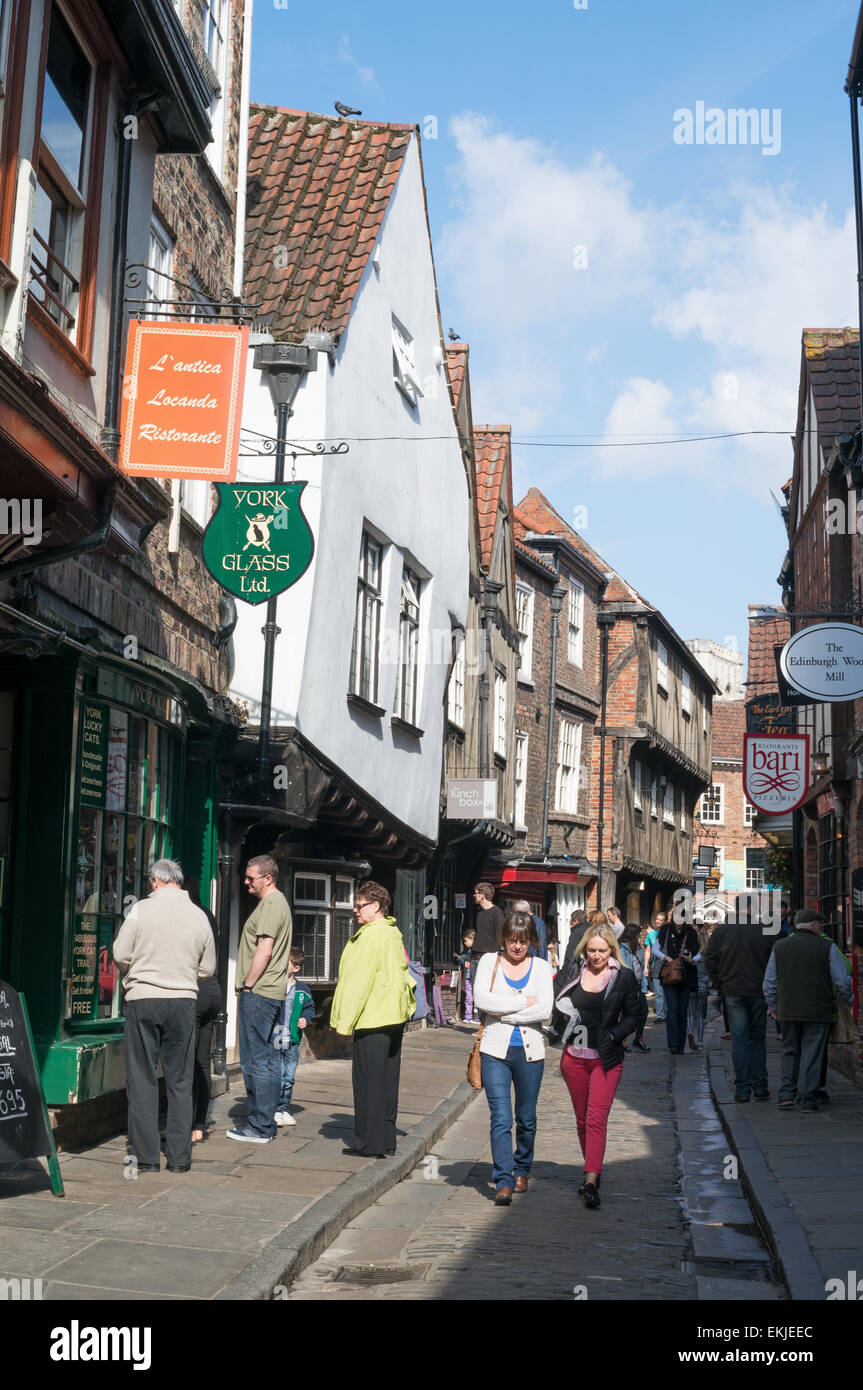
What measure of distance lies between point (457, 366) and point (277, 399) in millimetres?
10716

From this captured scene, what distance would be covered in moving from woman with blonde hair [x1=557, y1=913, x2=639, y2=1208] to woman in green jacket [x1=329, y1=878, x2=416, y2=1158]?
4.27 ft

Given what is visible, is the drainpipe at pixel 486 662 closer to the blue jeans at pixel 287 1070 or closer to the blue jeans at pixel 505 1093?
the blue jeans at pixel 287 1070

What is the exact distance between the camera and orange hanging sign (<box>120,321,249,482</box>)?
9.41 m

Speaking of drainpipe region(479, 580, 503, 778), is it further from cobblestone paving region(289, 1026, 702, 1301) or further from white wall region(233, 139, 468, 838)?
cobblestone paving region(289, 1026, 702, 1301)

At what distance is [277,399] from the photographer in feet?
43.6

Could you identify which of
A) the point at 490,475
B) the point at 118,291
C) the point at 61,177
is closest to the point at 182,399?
the point at 118,291

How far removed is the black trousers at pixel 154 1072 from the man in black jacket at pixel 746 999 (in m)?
6.20

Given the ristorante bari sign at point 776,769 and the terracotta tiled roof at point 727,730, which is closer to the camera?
the ristorante bari sign at point 776,769

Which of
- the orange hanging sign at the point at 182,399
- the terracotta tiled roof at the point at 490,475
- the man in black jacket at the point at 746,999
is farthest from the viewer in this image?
the terracotta tiled roof at the point at 490,475

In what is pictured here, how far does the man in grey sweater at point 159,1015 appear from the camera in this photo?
28.3 feet

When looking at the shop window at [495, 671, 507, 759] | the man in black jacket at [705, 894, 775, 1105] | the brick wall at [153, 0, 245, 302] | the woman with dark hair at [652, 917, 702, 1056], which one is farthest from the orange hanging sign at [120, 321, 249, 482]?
the shop window at [495, 671, 507, 759]

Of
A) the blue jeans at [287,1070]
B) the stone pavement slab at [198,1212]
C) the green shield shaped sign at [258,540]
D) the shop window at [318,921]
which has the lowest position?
the stone pavement slab at [198,1212]

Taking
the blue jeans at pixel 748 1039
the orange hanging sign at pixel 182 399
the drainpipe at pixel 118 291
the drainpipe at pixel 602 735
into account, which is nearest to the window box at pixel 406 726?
the blue jeans at pixel 748 1039
